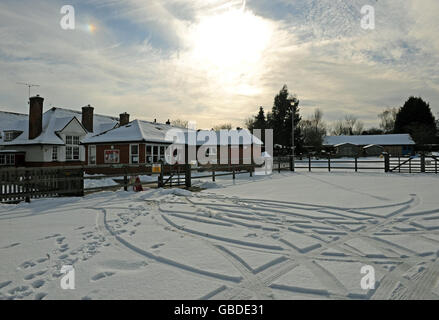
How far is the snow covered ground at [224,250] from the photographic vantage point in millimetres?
3264

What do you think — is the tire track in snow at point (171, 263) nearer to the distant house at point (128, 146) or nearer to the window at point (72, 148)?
the distant house at point (128, 146)

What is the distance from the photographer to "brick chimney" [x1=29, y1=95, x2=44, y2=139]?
93.0 ft

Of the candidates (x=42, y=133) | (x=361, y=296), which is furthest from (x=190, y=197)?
(x=42, y=133)

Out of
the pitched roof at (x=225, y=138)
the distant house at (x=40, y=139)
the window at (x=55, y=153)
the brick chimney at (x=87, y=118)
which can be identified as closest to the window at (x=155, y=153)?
the pitched roof at (x=225, y=138)

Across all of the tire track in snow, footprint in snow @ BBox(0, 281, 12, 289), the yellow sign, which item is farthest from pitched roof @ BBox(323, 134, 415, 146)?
footprint in snow @ BBox(0, 281, 12, 289)

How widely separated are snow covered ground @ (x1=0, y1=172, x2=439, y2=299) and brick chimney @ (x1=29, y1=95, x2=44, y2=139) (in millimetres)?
24108

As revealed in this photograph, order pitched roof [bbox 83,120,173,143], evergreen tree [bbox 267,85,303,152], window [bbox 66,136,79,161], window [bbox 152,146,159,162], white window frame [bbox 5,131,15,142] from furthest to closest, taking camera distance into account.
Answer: evergreen tree [bbox 267,85,303,152], window [bbox 66,136,79,161], white window frame [bbox 5,131,15,142], window [bbox 152,146,159,162], pitched roof [bbox 83,120,173,143]

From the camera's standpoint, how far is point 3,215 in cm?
753

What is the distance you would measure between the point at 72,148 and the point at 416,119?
79.5 meters

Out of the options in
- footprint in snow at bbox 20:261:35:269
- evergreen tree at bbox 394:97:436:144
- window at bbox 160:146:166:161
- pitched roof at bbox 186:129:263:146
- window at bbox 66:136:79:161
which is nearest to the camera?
footprint in snow at bbox 20:261:35:269

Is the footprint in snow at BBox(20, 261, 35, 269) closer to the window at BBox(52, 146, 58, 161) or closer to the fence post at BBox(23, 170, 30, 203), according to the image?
the fence post at BBox(23, 170, 30, 203)

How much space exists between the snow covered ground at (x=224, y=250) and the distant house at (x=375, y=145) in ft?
222

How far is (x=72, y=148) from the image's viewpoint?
3088cm
